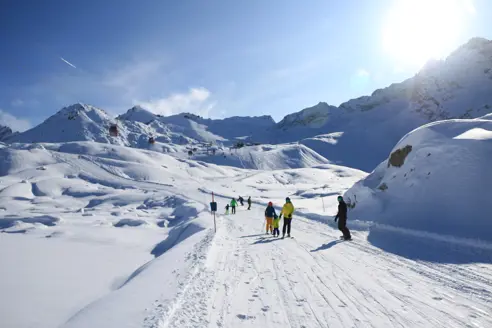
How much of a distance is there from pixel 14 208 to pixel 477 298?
4854 centimetres

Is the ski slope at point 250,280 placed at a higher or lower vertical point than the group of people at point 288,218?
lower

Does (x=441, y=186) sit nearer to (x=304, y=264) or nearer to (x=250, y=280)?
(x=304, y=264)

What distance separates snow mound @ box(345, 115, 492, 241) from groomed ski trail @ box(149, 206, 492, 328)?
5.22 m

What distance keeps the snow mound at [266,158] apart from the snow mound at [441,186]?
12201 cm

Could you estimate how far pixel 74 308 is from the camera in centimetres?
858

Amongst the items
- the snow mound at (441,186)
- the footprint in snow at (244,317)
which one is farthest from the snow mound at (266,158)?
the footprint in snow at (244,317)

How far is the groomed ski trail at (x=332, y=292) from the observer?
5.54m

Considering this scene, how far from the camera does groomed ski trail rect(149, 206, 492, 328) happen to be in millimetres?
5535

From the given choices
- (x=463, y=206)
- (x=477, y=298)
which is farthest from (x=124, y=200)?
(x=477, y=298)

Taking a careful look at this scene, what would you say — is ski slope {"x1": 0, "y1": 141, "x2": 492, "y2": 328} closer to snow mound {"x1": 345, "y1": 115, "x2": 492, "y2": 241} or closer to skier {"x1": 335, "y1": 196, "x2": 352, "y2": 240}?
skier {"x1": 335, "y1": 196, "x2": 352, "y2": 240}

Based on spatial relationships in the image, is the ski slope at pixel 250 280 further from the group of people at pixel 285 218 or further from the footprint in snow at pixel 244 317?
the group of people at pixel 285 218

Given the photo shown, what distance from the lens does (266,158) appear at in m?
153

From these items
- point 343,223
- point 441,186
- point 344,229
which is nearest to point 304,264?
point 344,229

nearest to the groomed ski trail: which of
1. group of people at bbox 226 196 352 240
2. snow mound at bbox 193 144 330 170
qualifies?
group of people at bbox 226 196 352 240
